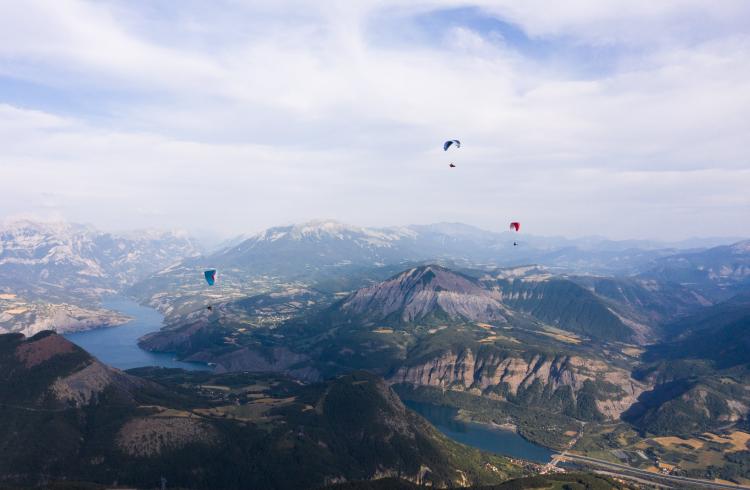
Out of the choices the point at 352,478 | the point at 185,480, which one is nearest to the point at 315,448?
the point at 352,478

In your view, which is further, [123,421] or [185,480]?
[123,421]

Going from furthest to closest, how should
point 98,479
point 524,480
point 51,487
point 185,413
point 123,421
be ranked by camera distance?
1. point 185,413
2. point 123,421
3. point 524,480
4. point 98,479
5. point 51,487

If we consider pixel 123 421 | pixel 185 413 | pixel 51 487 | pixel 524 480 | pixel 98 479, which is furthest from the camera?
pixel 185 413

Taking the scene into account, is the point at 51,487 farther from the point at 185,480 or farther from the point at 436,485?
the point at 436,485

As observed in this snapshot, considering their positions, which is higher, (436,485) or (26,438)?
(26,438)

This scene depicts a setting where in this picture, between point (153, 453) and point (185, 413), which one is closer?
point (153, 453)

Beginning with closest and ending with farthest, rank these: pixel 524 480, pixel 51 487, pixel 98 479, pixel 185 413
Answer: pixel 51 487 → pixel 98 479 → pixel 524 480 → pixel 185 413

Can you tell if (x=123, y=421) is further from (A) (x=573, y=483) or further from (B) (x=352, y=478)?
(A) (x=573, y=483)

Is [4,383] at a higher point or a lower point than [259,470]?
higher


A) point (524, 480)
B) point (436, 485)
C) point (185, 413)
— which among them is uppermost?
point (185, 413)
